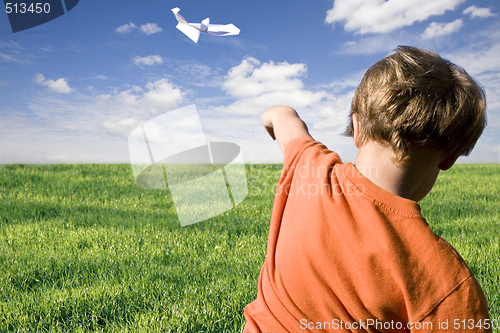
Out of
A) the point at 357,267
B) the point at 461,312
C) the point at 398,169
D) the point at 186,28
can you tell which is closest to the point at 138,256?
the point at 186,28

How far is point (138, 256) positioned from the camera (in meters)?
4.50

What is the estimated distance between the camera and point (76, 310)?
325 centimetres

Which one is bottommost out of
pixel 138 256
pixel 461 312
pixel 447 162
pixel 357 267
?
pixel 138 256

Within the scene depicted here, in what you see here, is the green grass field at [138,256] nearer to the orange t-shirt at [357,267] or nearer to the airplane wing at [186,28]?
the orange t-shirt at [357,267]

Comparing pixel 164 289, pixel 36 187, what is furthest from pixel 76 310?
pixel 36 187

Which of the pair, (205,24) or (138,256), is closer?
(205,24)

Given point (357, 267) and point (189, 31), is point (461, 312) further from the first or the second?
point (189, 31)

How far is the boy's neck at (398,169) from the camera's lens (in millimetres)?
1480

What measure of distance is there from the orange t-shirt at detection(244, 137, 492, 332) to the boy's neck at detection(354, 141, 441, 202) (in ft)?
0.29

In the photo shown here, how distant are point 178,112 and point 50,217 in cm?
389

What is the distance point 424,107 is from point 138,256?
3.97m

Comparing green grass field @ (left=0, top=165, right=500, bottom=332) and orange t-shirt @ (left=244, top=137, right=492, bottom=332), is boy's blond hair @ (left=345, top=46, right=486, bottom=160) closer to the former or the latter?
orange t-shirt @ (left=244, top=137, right=492, bottom=332)

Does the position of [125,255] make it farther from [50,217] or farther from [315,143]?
[315,143]

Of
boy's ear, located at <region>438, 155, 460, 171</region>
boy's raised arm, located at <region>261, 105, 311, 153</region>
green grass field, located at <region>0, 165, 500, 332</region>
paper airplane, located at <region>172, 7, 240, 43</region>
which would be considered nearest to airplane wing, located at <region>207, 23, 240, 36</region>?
paper airplane, located at <region>172, 7, 240, 43</region>
